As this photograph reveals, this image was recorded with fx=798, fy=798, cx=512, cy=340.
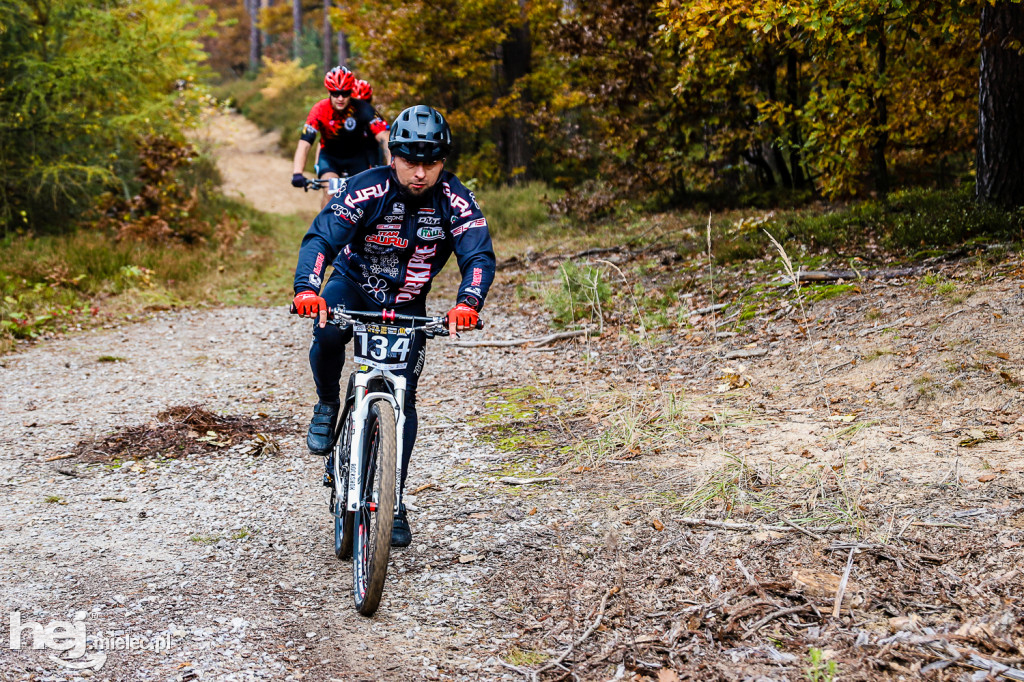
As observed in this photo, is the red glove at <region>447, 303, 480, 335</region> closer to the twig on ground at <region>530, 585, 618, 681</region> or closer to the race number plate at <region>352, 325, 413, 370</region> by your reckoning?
the race number plate at <region>352, 325, 413, 370</region>

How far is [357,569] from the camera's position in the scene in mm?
3621

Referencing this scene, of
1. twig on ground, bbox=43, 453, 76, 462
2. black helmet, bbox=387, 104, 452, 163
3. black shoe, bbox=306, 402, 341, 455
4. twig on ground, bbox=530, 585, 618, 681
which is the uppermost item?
black helmet, bbox=387, 104, 452, 163

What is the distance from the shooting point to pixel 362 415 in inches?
145

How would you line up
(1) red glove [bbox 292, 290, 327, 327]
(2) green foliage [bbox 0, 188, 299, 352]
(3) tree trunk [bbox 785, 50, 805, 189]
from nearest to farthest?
(1) red glove [bbox 292, 290, 327, 327]
(2) green foliage [bbox 0, 188, 299, 352]
(3) tree trunk [bbox 785, 50, 805, 189]

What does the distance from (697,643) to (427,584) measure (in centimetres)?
132

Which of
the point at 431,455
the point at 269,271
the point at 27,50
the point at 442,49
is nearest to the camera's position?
the point at 431,455

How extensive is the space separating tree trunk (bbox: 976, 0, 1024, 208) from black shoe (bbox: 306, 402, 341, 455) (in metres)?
7.64

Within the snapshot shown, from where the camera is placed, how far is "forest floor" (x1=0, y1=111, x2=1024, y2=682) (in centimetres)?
311

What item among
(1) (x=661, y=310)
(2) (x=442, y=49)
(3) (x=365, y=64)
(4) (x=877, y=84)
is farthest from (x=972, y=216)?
(3) (x=365, y=64)

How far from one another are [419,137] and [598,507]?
7.31ft

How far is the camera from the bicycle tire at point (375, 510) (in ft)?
11.0

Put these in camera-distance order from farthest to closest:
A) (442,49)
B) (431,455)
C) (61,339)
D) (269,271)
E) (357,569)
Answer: (442,49) < (269,271) < (61,339) < (431,455) < (357,569)

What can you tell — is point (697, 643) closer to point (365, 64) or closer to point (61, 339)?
point (61, 339)

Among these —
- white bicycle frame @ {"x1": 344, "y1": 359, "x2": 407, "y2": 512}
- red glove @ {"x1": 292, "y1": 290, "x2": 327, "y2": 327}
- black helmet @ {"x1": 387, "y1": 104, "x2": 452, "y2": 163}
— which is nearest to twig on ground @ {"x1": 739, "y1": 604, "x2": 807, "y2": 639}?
white bicycle frame @ {"x1": 344, "y1": 359, "x2": 407, "y2": 512}
